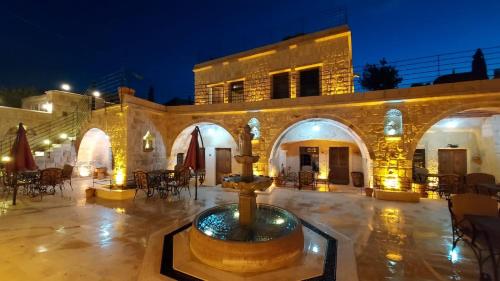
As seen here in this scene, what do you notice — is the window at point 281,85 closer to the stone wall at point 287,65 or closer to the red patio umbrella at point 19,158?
the stone wall at point 287,65

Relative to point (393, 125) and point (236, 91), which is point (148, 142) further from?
point (393, 125)

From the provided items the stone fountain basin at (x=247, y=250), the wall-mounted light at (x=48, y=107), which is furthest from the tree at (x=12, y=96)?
the stone fountain basin at (x=247, y=250)

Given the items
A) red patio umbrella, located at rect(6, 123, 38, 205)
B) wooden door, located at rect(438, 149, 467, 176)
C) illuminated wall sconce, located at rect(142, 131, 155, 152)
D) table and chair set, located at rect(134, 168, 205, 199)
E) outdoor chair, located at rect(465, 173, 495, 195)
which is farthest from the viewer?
wooden door, located at rect(438, 149, 467, 176)

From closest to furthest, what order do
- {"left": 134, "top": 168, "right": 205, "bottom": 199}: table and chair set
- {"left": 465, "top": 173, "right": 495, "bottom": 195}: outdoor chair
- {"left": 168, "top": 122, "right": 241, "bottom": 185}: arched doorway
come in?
{"left": 465, "top": 173, "right": 495, "bottom": 195}: outdoor chair
{"left": 134, "top": 168, "right": 205, "bottom": 199}: table and chair set
{"left": 168, "top": 122, "right": 241, "bottom": 185}: arched doorway

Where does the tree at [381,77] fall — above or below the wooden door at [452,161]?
above

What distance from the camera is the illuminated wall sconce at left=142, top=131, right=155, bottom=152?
1055 centimetres

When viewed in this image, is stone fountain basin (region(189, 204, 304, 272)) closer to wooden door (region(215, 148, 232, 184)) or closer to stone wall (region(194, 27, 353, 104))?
wooden door (region(215, 148, 232, 184))

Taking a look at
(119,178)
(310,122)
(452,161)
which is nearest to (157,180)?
(119,178)

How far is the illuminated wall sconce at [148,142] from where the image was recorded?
34.6 ft

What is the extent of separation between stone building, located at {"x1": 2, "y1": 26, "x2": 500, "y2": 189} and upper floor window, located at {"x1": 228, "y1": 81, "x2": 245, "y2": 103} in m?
0.07

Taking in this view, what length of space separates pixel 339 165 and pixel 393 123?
500 cm

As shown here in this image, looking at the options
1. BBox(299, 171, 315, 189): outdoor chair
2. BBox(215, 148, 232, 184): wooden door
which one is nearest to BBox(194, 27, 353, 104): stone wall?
BBox(215, 148, 232, 184): wooden door

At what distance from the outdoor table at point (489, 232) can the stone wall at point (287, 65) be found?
850 centimetres

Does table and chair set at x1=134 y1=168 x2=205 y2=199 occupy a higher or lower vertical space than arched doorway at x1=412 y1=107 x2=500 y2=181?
lower
